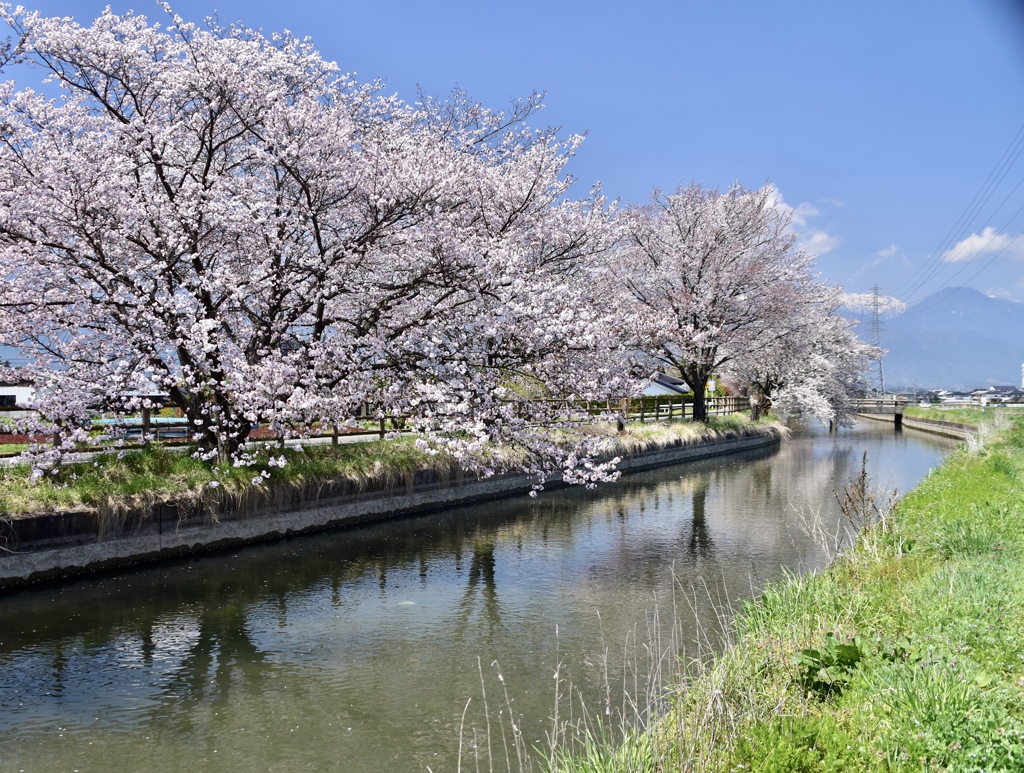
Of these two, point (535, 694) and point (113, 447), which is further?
point (113, 447)

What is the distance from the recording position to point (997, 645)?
266 inches

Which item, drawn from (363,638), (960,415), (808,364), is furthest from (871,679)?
(960,415)

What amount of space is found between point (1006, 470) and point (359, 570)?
1608 centimetres

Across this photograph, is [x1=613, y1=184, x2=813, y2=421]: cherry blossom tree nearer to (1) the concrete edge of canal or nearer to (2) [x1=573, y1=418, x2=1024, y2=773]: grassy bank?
(1) the concrete edge of canal

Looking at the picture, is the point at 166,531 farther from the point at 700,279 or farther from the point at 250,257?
the point at 700,279

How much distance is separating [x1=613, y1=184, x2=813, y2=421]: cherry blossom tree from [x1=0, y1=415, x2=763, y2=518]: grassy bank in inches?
682

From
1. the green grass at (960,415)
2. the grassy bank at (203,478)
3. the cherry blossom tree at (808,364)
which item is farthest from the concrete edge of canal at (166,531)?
the green grass at (960,415)

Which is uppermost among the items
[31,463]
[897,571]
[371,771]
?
[31,463]

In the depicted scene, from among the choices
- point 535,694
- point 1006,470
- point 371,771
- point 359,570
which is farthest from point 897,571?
point 1006,470

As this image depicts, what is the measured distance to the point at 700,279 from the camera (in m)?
37.1

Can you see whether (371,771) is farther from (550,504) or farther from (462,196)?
(550,504)

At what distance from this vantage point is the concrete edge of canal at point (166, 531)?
1298 centimetres

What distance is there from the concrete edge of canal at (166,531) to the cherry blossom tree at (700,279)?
1737cm

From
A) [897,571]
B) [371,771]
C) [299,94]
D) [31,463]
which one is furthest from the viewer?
[299,94]
